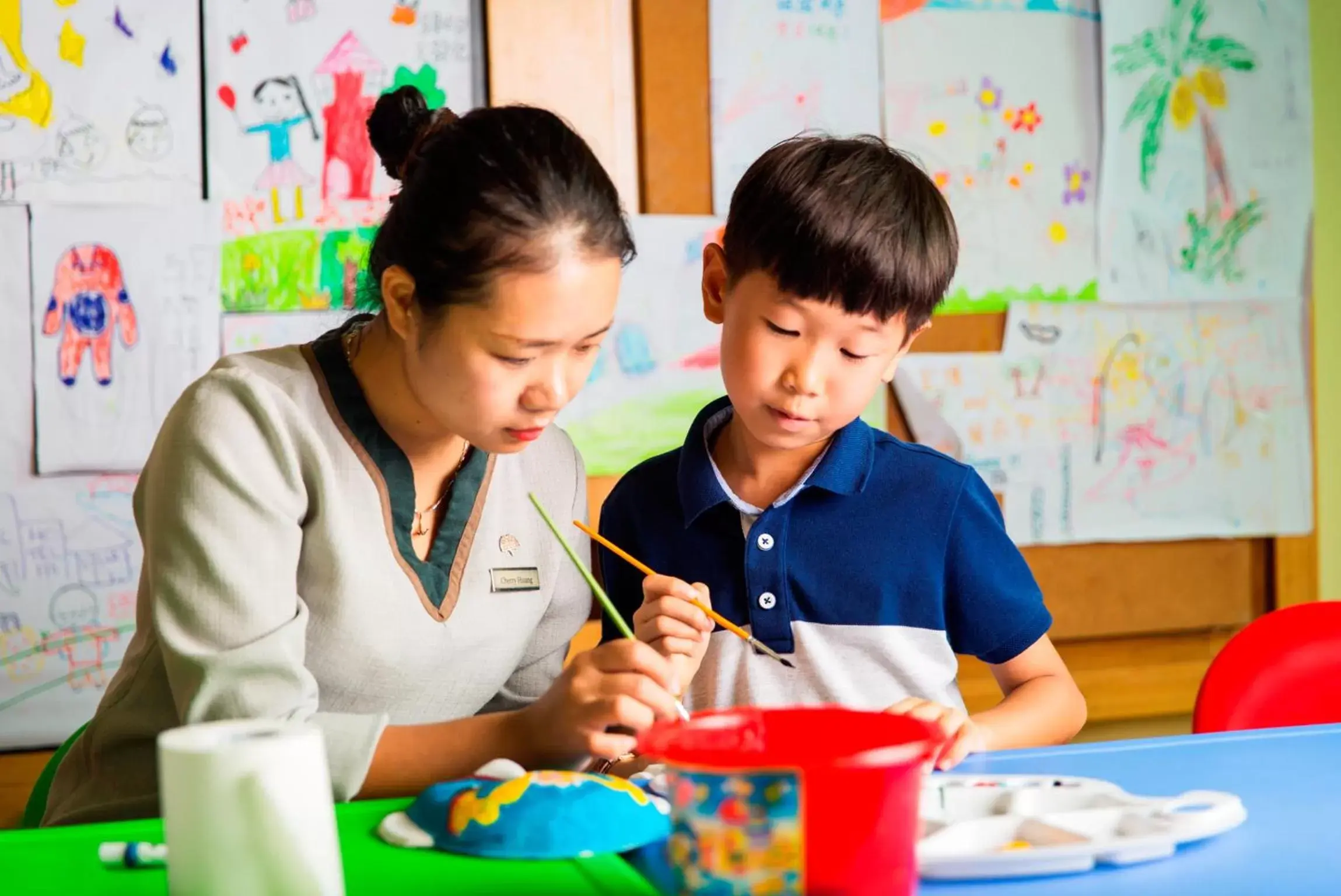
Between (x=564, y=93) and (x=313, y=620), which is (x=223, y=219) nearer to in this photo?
(x=564, y=93)

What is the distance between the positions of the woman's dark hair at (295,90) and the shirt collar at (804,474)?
120 cm

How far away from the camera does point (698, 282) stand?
8.15 feet

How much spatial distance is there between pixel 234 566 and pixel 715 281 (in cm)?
59

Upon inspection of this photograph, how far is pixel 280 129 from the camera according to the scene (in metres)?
2.28

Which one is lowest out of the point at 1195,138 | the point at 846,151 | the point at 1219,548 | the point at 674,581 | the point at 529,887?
the point at 1219,548

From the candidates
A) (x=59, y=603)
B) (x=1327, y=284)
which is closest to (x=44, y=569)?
(x=59, y=603)

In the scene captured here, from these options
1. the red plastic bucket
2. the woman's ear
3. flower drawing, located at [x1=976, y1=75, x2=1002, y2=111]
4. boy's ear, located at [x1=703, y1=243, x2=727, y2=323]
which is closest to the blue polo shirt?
boy's ear, located at [x1=703, y1=243, x2=727, y2=323]

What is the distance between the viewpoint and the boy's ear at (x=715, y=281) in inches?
54.6

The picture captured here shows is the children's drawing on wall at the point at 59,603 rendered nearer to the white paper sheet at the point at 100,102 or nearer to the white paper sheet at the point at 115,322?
the white paper sheet at the point at 115,322

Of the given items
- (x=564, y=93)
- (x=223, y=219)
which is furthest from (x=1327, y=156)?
(x=223, y=219)

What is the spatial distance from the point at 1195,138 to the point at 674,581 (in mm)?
2077

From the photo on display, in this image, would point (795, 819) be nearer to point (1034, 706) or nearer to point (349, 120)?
point (1034, 706)

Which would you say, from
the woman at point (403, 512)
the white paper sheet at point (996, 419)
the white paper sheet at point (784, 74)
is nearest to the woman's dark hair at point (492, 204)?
the woman at point (403, 512)

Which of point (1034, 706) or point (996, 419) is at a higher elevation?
point (996, 419)
